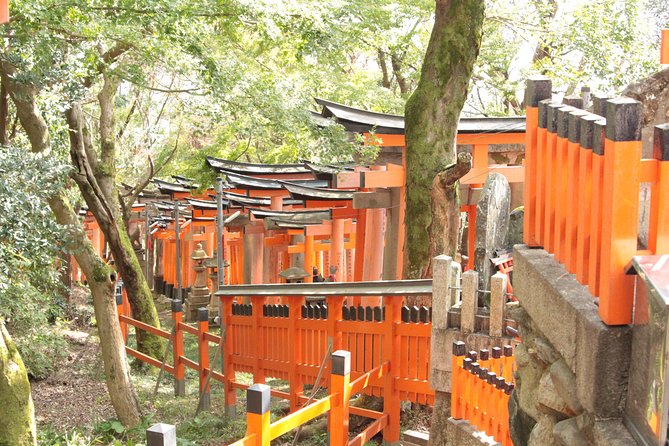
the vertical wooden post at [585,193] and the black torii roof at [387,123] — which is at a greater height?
the black torii roof at [387,123]

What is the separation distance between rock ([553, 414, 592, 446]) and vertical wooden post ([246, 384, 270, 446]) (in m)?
2.23

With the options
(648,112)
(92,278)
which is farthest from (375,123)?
(648,112)

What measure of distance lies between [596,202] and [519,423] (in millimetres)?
1414

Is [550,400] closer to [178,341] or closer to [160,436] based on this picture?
[160,436]

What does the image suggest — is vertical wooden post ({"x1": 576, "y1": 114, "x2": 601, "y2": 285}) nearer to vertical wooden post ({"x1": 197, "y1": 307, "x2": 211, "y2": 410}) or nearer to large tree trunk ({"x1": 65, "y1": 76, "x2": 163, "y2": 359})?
A: vertical wooden post ({"x1": 197, "y1": 307, "x2": 211, "y2": 410})

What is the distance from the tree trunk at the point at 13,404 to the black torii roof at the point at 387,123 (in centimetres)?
671

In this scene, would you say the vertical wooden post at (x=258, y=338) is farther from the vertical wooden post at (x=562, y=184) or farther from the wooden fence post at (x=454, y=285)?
the vertical wooden post at (x=562, y=184)

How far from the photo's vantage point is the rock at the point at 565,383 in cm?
302

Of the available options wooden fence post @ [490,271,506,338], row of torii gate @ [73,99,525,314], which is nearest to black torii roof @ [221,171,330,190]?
row of torii gate @ [73,99,525,314]

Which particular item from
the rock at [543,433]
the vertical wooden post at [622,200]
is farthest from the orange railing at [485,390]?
the vertical wooden post at [622,200]

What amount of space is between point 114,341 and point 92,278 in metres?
0.90

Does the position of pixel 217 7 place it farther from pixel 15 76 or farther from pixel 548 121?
pixel 548 121

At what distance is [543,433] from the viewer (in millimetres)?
3334

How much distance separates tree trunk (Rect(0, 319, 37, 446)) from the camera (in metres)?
7.52
